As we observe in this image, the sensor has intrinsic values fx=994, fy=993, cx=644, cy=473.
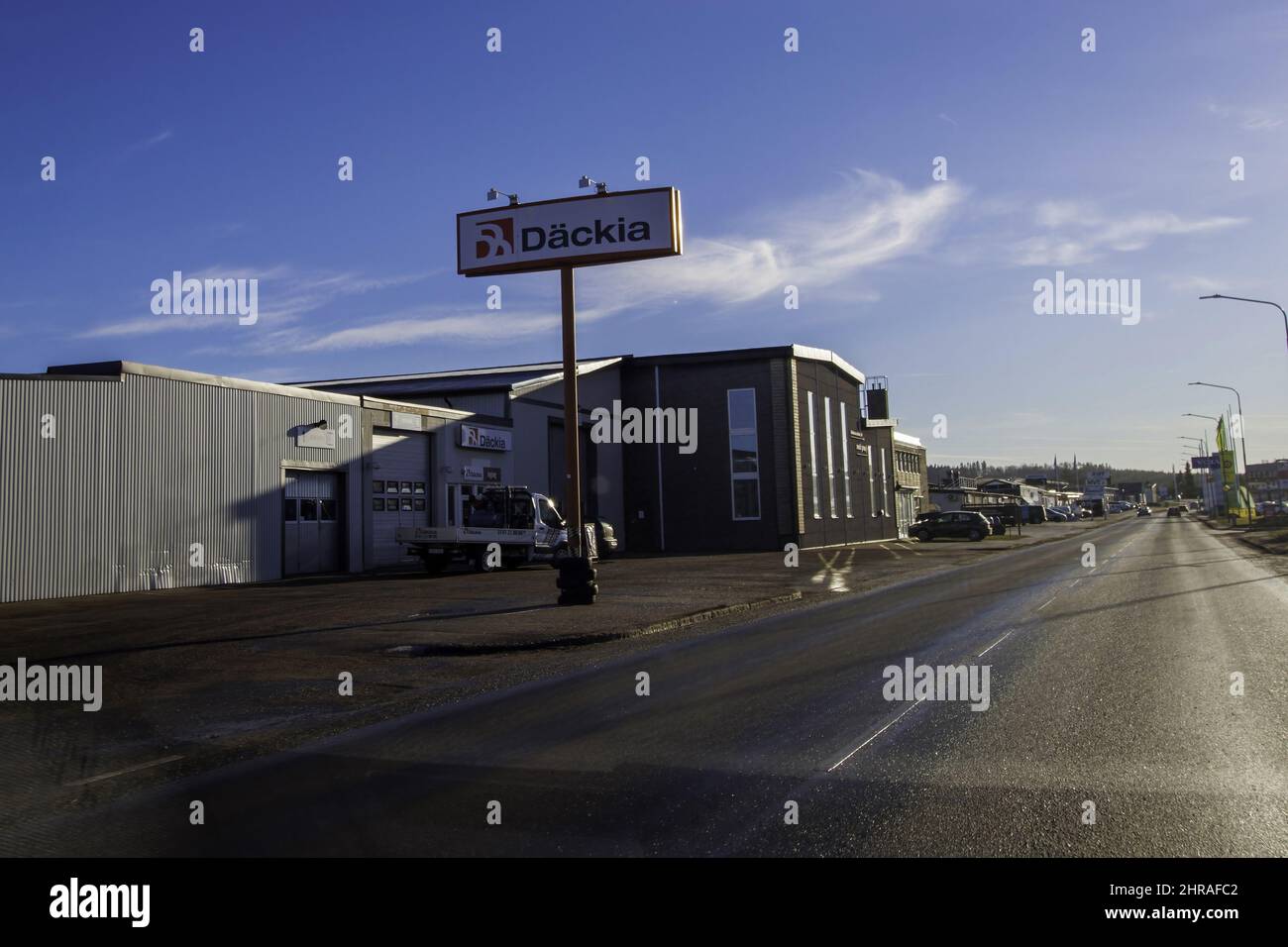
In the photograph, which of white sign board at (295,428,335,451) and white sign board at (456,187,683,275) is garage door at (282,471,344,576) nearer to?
white sign board at (295,428,335,451)

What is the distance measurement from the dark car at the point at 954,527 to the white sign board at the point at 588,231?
124 feet

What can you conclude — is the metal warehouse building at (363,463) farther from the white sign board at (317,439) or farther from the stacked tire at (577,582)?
the stacked tire at (577,582)

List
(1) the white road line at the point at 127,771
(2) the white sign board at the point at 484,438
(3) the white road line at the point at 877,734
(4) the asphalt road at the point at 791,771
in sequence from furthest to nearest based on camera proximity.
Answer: (2) the white sign board at the point at 484,438 → (1) the white road line at the point at 127,771 → (3) the white road line at the point at 877,734 → (4) the asphalt road at the point at 791,771

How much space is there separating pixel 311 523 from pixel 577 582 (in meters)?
14.4

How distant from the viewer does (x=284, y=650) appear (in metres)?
14.6

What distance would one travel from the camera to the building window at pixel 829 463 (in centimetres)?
6047


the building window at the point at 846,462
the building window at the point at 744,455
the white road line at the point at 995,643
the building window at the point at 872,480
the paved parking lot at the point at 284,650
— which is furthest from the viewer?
the building window at the point at 872,480

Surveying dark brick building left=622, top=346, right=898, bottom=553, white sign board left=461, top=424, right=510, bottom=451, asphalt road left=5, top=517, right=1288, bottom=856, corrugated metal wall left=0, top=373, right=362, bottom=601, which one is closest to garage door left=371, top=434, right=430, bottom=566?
white sign board left=461, top=424, right=510, bottom=451

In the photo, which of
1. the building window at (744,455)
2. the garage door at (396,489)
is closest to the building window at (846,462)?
the building window at (744,455)

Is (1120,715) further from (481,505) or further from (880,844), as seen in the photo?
(481,505)

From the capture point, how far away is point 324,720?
974 centimetres

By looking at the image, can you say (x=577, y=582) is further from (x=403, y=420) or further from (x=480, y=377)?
(x=480, y=377)
